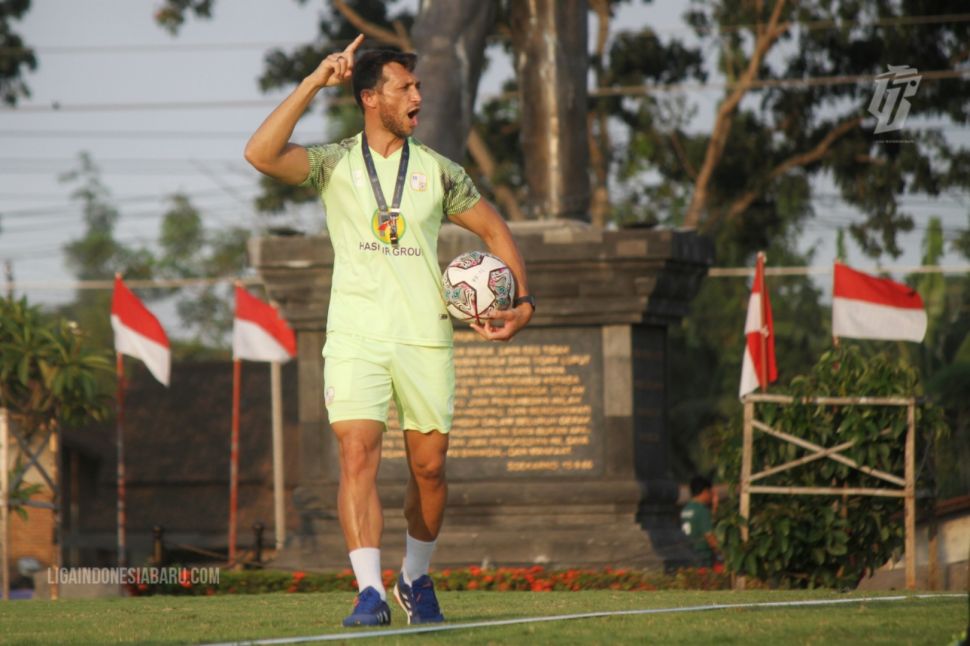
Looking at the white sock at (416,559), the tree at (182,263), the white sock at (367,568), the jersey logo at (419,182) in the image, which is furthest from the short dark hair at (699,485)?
the tree at (182,263)

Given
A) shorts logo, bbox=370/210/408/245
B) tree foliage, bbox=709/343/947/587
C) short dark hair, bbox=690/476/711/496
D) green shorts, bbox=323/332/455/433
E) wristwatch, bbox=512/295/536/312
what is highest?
Answer: shorts logo, bbox=370/210/408/245

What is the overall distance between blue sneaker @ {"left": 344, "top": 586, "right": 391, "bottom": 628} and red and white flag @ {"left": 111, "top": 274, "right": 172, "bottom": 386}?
14.3 meters

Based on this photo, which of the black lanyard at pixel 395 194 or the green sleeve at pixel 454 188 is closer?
the black lanyard at pixel 395 194

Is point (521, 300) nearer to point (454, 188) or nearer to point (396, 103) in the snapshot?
point (454, 188)

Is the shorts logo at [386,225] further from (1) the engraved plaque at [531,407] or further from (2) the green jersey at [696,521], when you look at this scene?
(2) the green jersey at [696,521]

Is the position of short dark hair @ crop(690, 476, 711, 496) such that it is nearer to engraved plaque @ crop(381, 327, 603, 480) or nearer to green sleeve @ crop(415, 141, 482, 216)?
engraved plaque @ crop(381, 327, 603, 480)

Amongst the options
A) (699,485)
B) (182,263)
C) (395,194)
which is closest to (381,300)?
(395,194)

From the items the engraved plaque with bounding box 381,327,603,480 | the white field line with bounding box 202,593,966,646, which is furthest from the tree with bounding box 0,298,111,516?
the white field line with bounding box 202,593,966,646

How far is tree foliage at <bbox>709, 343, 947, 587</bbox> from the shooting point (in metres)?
11.8

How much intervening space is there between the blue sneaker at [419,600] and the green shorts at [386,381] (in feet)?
2.09

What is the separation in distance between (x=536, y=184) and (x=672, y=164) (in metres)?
17.9

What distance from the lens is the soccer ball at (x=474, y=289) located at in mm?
7125

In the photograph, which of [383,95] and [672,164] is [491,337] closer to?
[383,95]

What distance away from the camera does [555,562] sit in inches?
547
